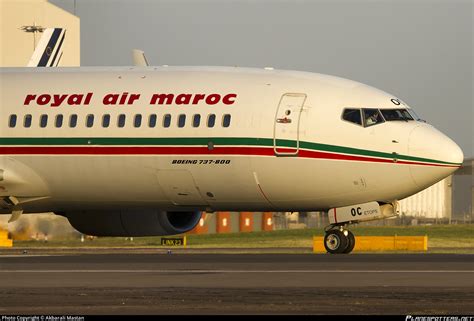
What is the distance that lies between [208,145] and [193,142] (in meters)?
0.45

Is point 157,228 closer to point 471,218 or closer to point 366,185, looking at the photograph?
point 366,185

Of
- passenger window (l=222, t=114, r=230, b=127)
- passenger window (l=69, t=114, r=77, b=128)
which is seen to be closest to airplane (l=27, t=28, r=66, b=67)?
passenger window (l=69, t=114, r=77, b=128)

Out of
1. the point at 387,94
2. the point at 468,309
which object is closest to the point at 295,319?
the point at 468,309

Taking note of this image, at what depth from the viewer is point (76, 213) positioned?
36562 mm

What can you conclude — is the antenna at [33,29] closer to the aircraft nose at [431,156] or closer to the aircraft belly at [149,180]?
the aircraft belly at [149,180]

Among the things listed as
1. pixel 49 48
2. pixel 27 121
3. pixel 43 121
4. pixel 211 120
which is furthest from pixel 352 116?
pixel 49 48

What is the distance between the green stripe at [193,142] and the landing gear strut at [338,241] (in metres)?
2.18

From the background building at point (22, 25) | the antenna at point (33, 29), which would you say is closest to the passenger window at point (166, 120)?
the background building at point (22, 25)

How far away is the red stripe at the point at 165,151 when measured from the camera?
32.2m

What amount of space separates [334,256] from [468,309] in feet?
46.8

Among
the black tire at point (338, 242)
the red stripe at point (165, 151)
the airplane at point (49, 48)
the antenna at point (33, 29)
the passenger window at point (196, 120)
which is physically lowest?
the black tire at point (338, 242)

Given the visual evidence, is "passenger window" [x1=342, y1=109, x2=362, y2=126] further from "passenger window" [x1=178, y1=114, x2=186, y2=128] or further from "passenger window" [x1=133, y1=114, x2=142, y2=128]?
"passenger window" [x1=133, y1=114, x2=142, y2=128]

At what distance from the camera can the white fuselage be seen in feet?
106

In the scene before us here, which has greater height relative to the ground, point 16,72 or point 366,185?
point 16,72
